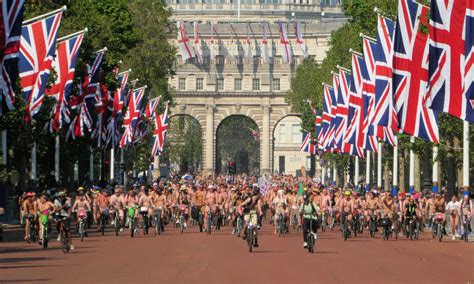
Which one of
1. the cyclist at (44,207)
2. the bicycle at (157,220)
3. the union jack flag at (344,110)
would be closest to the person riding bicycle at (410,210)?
the bicycle at (157,220)

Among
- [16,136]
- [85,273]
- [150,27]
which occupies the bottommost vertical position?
A: [85,273]

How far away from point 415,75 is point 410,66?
0.36m

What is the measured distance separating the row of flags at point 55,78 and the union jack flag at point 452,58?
12.7 meters

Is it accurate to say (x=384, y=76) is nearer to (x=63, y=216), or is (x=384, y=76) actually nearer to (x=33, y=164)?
(x=63, y=216)

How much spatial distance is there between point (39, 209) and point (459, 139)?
30.9m

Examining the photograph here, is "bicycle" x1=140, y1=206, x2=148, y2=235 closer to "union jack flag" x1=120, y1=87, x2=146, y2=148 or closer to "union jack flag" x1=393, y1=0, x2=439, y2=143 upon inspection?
"union jack flag" x1=393, y1=0, x2=439, y2=143

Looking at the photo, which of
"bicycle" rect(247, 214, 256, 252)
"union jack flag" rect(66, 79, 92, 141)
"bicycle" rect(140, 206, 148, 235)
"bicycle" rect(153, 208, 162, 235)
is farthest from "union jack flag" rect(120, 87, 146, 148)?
"bicycle" rect(247, 214, 256, 252)

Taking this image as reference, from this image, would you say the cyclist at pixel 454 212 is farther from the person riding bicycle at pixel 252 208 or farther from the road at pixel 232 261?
the person riding bicycle at pixel 252 208

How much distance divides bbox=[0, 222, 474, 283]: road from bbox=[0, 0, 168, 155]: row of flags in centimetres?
521

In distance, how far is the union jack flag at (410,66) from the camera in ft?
165

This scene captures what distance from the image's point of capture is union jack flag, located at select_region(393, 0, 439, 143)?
50188 mm

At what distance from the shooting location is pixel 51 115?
2657 inches

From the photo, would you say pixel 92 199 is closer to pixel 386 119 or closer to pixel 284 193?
pixel 284 193

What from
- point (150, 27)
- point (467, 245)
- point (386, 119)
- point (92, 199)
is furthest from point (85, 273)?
point (150, 27)
